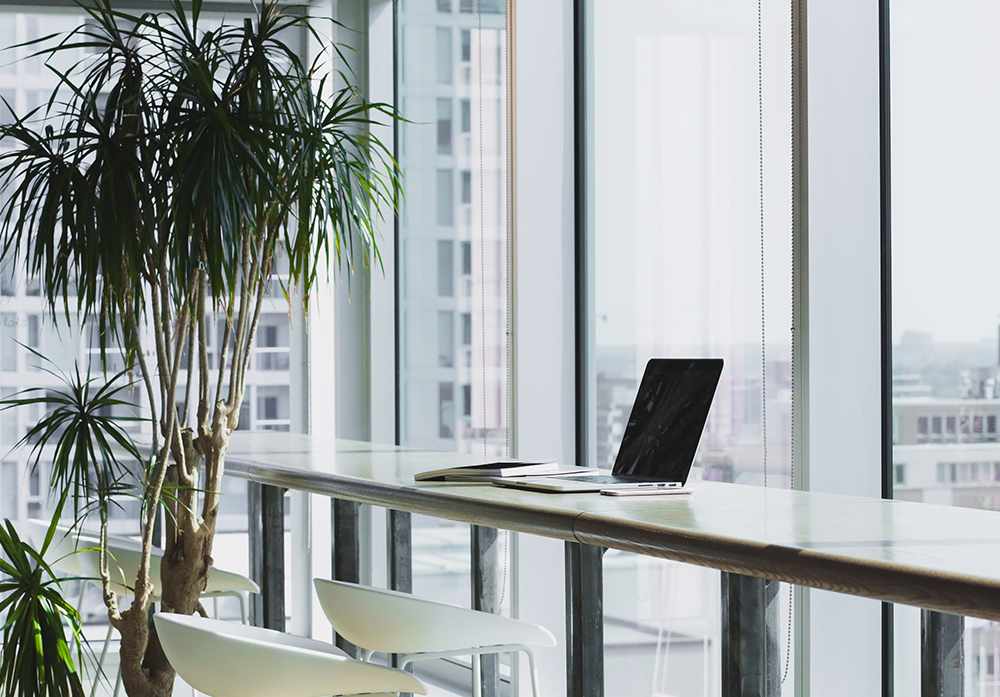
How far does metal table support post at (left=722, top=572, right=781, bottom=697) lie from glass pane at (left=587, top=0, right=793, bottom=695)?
1.02 m

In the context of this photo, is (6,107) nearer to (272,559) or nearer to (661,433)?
(272,559)

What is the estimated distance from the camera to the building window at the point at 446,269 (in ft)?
13.9

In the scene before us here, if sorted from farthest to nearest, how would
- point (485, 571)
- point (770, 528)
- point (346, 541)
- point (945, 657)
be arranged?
point (346, 541) → point (485, 571) → point (770, 528) → point (945, 657)

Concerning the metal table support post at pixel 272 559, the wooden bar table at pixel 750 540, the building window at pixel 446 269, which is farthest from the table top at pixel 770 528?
the building window at pixel 446 269

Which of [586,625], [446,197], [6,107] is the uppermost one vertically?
[6,107]

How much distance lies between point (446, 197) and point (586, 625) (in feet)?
8.75

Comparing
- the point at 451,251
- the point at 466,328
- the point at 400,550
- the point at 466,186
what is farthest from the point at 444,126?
the point at 400,550

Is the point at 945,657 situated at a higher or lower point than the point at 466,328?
lower

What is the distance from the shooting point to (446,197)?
4246 millimetres

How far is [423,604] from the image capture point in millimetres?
2049

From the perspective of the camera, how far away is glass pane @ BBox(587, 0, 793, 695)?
2.70 m

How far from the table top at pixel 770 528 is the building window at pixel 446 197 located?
2005 millimetres

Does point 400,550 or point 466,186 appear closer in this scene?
point 400,550

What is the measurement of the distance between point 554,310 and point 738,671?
2156 millimetres
